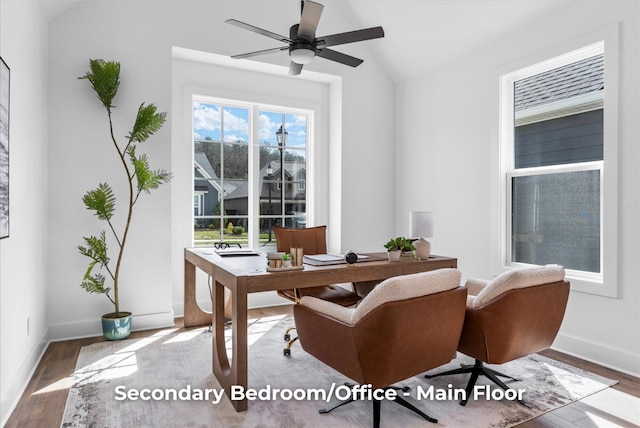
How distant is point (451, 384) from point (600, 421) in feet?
2.57

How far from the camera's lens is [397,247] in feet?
9.82

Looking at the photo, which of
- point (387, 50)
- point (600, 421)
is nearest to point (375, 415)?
point (600, 421)

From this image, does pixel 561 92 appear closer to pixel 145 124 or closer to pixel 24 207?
pixel 145 124

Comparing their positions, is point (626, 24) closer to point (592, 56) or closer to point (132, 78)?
point (592, 56)

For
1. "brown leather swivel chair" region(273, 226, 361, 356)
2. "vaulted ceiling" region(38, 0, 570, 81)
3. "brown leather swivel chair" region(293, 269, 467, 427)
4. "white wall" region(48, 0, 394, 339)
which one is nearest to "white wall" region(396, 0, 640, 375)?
"vaulted ceiling" region(38, 0, 570, 81)

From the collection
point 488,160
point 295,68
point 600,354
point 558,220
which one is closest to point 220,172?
point 295,68

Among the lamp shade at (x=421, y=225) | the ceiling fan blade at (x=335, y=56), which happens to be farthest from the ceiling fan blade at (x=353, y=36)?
the lamp shade at (x=421, y=225)

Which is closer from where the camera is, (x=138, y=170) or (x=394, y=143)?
(x=138, y=170)

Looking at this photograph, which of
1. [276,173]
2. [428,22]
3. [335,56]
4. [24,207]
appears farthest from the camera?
[276,173]

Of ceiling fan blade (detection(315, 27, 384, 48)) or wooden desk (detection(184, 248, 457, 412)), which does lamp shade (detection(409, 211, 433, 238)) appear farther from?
ceiling fan blade (detection(315, 27, 384, 48))

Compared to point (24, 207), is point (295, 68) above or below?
above

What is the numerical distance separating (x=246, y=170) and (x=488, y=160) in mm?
2601

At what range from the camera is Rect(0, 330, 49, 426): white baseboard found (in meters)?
2.20

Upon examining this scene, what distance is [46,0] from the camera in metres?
3.19
